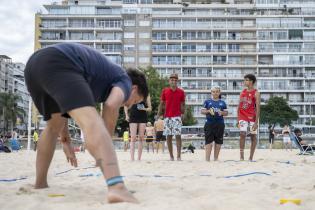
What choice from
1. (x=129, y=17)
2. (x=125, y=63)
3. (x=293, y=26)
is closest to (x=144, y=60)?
(x=125, y=63)

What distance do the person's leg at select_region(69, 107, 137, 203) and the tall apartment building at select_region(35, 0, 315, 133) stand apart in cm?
6347

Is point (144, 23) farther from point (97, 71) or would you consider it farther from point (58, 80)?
point (58, 80)

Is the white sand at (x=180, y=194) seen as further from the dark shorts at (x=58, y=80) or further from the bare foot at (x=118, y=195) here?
the dark shorts at (x=58, y=80)

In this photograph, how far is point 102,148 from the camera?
2.69 meters

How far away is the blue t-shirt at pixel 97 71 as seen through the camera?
10.0ft

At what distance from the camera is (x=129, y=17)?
7025cm

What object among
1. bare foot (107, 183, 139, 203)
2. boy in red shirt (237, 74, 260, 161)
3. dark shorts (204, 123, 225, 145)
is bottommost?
bare foot (107, 183, 139, 203)

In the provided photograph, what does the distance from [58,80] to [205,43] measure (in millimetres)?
66936

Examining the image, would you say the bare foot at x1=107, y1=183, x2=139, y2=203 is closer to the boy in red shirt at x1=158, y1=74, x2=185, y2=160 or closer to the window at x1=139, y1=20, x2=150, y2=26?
the boy in red shirt at x1=158, y1=74, x2=185, y2=160

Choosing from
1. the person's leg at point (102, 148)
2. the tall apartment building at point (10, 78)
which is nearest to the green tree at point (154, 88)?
the tall apartment building at point (10, 78)

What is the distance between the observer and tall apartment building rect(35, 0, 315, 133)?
66812mm

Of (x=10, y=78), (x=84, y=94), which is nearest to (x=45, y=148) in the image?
(x=84, y=94)

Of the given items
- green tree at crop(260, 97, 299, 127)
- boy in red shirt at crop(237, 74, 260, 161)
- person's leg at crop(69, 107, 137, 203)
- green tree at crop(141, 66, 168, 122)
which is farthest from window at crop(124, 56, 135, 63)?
person's leg at crop(69, 107, 137, 203)

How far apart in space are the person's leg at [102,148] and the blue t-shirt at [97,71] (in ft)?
1.39
